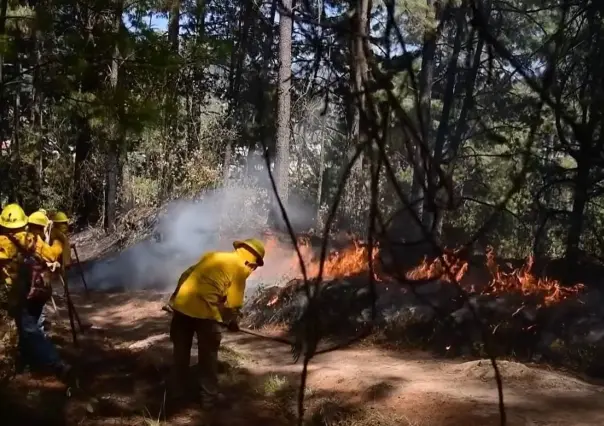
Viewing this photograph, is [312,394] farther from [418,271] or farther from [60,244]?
[418,271]

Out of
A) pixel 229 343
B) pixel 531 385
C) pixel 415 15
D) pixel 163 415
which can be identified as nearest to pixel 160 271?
pixel 229 343

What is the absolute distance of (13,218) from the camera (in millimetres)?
7031

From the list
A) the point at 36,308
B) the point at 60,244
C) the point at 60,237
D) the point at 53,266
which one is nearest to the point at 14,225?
the point at 53,266

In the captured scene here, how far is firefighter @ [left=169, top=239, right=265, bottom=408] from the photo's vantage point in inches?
254

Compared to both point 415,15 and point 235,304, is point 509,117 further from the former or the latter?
point 235,304

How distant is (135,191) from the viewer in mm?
19562

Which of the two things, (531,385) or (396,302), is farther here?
(396,302)

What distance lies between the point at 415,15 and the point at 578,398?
33.6 feet

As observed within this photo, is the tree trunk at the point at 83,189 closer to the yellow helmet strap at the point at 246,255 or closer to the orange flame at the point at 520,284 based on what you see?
the orange flame at the point at 520,284

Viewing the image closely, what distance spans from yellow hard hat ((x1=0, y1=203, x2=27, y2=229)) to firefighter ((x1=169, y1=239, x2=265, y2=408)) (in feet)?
6.39

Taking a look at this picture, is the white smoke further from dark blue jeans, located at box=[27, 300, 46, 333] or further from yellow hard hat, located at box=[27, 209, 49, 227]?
dark blue jeans, located at box=[27, 300, 46, 333]

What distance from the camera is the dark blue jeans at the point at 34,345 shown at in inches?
271

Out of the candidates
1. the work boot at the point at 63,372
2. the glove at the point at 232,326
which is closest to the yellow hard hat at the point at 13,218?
the work boot at the point at 63,372

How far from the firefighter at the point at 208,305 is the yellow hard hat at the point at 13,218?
195cm
